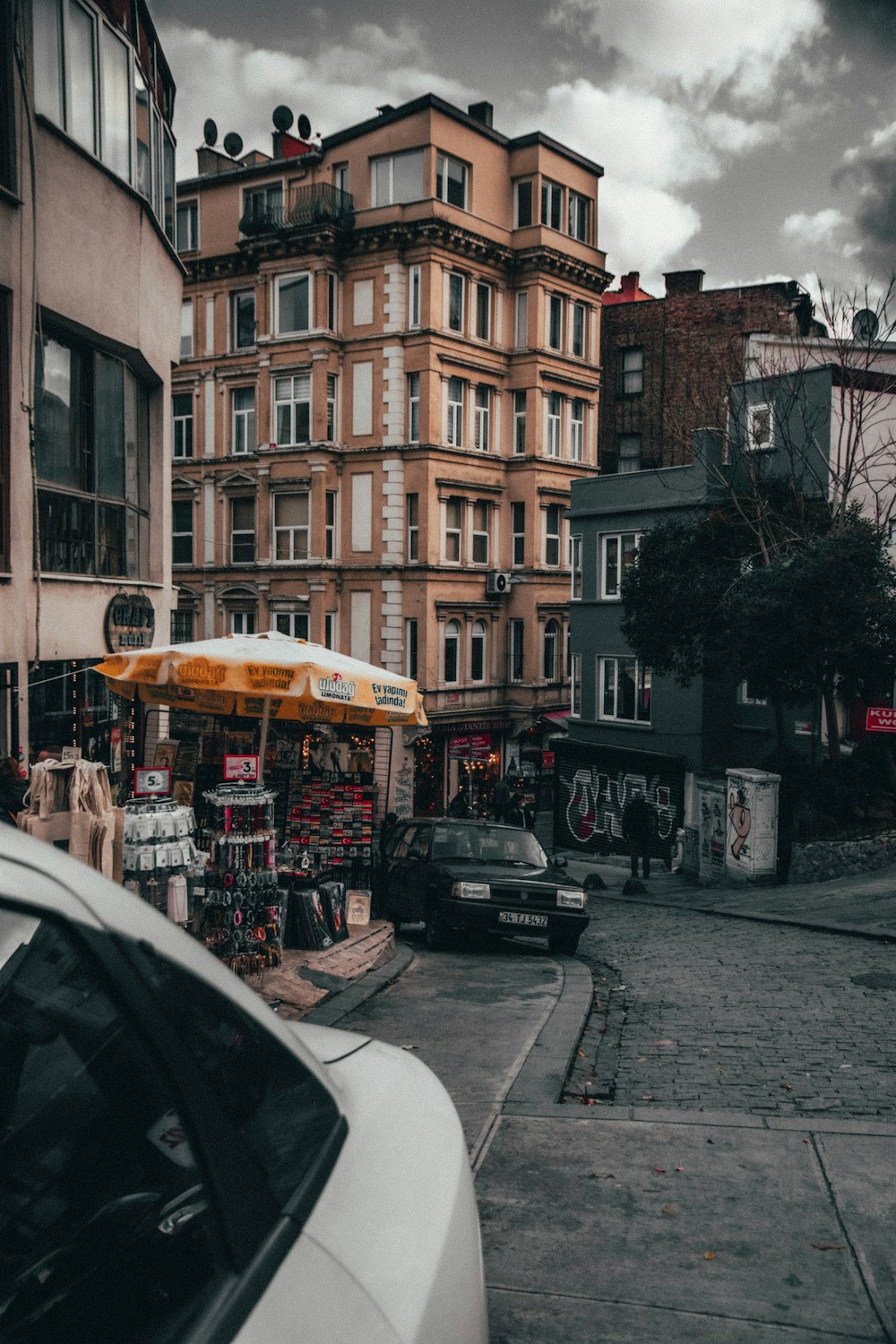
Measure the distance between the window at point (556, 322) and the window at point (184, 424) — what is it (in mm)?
13081

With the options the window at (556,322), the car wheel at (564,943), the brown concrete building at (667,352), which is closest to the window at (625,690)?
the window at (556,322)

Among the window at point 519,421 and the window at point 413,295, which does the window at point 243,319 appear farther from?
the window at point 519,421

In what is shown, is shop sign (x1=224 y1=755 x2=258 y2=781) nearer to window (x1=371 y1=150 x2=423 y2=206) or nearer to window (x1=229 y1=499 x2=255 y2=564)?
window (x1=229 y1=499 x2=255 y2=564)

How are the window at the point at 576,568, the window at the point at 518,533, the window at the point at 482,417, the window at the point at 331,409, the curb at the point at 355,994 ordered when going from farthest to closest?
the window at the point at 518,533 → the window at the point at 482,417 → the window at the point at 331,409 → the window at the point at 576,568 → the curb at the point at 355,994

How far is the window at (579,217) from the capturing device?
40531mm

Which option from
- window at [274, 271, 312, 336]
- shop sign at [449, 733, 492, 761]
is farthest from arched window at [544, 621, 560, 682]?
window at [274, 271, 312, 336]

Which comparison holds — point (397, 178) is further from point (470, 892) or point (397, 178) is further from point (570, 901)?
point (570, 901)

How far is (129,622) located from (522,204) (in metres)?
30.7

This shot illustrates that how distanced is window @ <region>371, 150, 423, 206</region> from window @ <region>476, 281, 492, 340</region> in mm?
3798

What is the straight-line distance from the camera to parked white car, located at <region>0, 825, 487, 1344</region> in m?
1.45

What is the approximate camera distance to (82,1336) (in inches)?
55.1

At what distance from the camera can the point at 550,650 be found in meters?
41.0

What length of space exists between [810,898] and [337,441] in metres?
26.0

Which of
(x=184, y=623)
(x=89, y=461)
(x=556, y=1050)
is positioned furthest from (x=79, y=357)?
(x=184, y=623)
